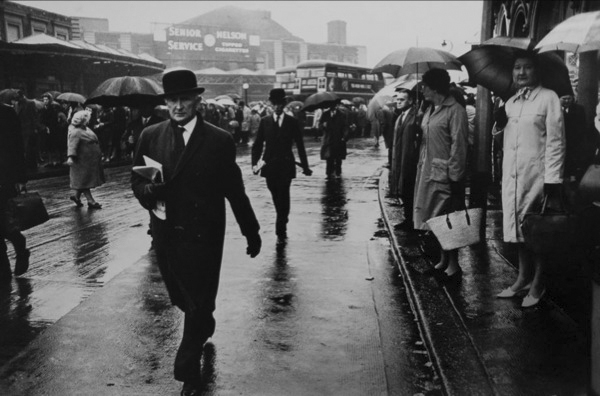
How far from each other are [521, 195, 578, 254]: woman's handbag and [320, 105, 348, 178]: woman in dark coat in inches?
446

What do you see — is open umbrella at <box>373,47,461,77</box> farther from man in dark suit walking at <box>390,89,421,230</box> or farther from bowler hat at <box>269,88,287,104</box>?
bowler hat at <box>269,88,287,104</box>

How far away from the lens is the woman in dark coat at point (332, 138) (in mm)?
15781

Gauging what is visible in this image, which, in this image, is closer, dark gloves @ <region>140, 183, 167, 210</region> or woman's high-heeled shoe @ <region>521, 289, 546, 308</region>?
dark gloves @ <region>140, 183, 167, 210</region>

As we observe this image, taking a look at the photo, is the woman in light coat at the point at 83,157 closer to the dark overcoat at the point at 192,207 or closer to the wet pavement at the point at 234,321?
the wet pavement at the point at 234,321

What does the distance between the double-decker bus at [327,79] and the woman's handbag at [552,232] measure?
107ft

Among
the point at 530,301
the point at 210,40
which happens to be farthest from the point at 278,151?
the point at 210,40

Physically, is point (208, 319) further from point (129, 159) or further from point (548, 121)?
point (129, 159)

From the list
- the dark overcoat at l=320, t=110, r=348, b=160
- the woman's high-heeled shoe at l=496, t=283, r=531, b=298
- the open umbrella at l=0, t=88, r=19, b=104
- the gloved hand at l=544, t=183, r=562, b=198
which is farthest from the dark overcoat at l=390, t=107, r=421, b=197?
the open umbrella at l=0, t=88, r=19, b=104

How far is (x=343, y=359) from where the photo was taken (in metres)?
4.57

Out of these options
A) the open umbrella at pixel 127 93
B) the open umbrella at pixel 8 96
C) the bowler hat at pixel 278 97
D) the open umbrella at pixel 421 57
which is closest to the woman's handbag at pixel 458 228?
the open umbrella at pixel 421 57

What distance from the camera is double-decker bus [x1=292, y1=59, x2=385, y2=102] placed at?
3728cm

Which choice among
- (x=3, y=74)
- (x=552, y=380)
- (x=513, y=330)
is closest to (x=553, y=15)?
(x=513, y=330)

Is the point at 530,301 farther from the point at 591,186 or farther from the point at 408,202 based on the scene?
the point at 408,202

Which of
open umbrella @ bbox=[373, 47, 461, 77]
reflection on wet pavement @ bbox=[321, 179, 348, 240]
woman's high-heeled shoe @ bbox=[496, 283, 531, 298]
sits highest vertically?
open umbrella @ bbox=[373, 47, 461, 77]
